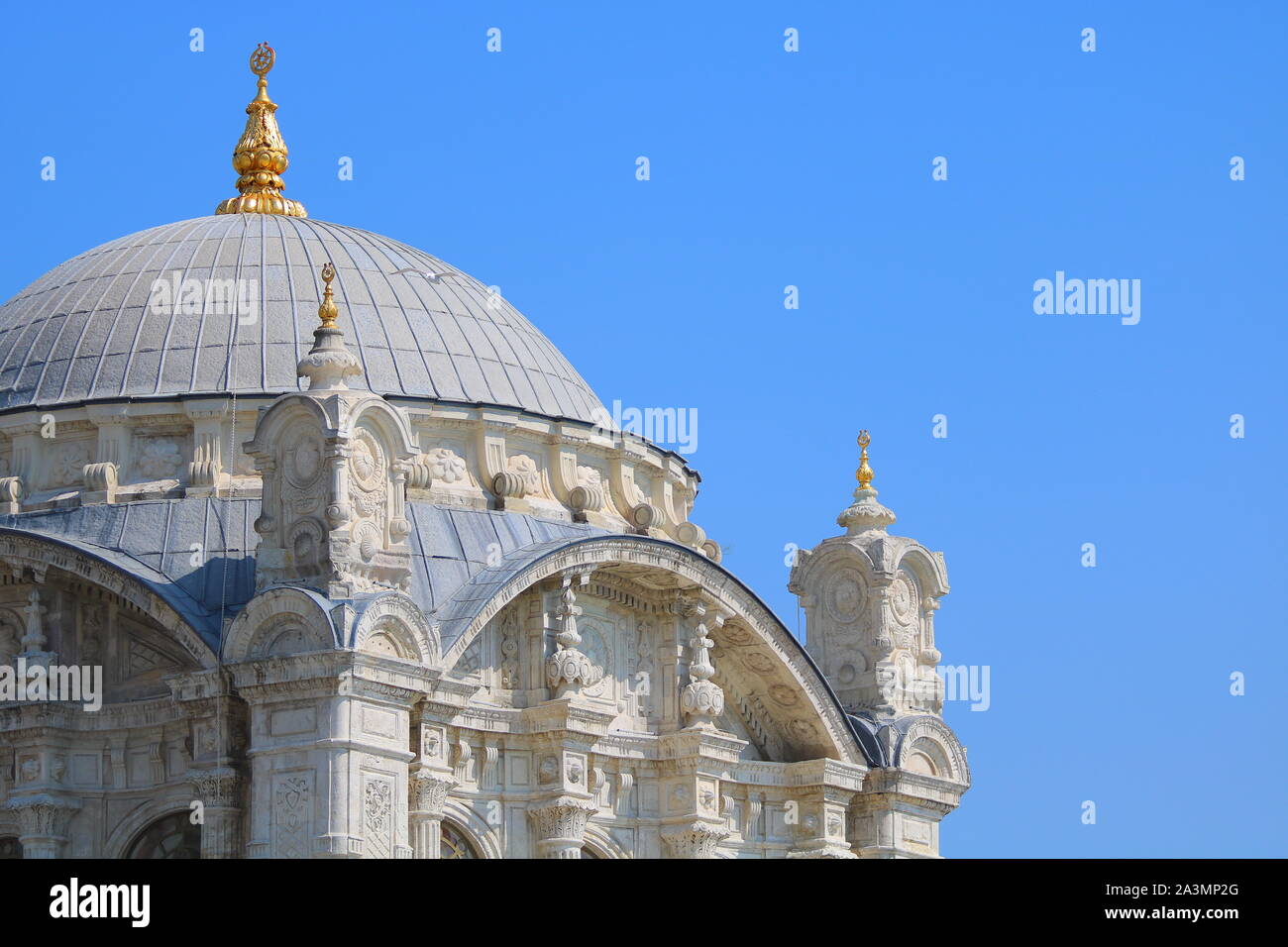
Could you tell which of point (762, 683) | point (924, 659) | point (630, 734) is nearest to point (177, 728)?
point (630, 734)

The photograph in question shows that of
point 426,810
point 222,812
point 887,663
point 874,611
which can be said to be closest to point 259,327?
point 426,810

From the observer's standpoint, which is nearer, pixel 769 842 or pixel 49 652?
pixel 49 652

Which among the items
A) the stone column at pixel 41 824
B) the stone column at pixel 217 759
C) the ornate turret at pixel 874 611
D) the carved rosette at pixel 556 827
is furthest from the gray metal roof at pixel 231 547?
the ornate turret at pixel 874 611

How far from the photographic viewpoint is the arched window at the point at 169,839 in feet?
136

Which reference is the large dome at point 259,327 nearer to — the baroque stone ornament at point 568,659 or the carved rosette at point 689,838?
the baroque stone ornament at point 568,659

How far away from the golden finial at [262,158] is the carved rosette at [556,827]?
1355cm

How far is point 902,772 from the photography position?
1903 inches

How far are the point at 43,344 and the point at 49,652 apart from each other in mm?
7177

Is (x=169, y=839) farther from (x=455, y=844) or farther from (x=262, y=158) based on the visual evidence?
(x=262, y=158)

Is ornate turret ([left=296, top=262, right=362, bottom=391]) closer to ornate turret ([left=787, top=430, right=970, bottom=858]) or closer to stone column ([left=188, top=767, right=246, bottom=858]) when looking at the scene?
stone column ([left=188, top=767, right=246, bottom=858])

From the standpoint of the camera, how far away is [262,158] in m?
52.0

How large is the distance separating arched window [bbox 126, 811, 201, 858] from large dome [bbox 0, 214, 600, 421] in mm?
6928
